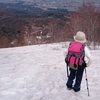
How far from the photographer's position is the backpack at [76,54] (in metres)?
5.90

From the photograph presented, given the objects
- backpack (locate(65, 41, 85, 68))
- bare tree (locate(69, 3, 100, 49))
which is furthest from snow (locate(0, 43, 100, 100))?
bare tree (locate(69, 3, 100, 49))

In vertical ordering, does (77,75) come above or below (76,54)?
below

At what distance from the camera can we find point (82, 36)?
19.5ft

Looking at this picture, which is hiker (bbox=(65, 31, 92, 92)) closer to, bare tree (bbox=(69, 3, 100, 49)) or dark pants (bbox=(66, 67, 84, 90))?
dark pants (bbox=(66, 67, 84, 90))

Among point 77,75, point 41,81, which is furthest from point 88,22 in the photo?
point 77,75

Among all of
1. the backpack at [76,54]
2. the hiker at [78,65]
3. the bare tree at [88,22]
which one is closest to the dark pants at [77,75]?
the hiker at [78,65]

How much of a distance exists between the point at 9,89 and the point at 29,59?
12.8ft

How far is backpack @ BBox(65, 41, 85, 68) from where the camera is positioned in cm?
590

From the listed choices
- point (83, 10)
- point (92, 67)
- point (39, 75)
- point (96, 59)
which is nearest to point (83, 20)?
point (83, 10)

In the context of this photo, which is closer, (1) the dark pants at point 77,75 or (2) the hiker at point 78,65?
(2) the hiker at point 78,65

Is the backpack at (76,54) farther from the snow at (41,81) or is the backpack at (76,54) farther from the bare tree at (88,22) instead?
the bare tree at (88,22)

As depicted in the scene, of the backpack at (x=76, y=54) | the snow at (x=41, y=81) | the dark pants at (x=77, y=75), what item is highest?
the backpack at (x=76, y=54)

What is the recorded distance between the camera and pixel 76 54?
5.91 metres

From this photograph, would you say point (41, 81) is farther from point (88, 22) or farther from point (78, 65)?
point (88, 22)
